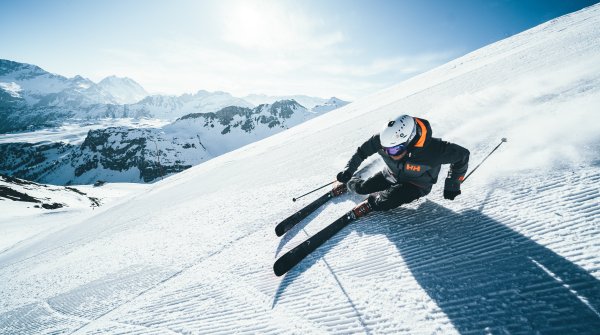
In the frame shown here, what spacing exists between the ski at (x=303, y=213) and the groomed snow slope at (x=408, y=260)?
16 cm

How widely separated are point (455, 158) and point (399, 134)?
87 cm

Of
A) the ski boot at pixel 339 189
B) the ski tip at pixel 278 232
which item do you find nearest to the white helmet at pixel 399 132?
the ski boot at pixel 339 189

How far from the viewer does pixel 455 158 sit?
415 centimetres

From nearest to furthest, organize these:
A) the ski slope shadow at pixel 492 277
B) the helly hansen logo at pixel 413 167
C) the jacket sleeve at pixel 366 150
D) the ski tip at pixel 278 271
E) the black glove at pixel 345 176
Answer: the ski slope shadow at pixel 492 277 → the ski tip at pixel 278 271 → the helly hansen logo at pixel 413 167 → the jacket sleeve at pixel 366 150 → the black glove at pixel 345 176

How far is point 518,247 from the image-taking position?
2.99 m

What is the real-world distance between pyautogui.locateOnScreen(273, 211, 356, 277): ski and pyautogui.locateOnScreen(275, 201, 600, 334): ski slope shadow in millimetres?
125

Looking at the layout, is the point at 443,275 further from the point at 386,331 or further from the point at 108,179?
the point at 108,179

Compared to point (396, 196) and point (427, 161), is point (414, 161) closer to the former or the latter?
point (427, 161)

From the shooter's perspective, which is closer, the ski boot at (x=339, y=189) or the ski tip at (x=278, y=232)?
the ski tip at (x=278, y=232)

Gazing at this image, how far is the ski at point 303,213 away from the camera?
5164mm

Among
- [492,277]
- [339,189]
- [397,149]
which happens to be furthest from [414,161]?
[492,277]

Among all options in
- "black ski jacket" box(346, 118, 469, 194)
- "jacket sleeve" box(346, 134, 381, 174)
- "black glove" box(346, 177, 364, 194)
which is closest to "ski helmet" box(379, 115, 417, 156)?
"black ski jacket" box(346, 118, 469, 194)

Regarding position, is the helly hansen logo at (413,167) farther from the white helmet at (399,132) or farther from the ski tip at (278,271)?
the ski tip at (278,271)

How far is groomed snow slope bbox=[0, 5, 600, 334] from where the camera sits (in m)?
2.60
